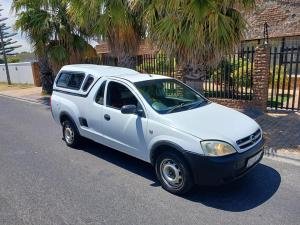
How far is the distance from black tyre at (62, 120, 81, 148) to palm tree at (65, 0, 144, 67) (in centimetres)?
393

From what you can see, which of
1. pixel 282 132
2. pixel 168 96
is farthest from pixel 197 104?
pixel 282 132

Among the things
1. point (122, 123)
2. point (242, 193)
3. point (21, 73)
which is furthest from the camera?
point (21, 73)

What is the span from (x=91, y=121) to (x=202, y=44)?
309cm

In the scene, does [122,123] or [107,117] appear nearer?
[122,123]

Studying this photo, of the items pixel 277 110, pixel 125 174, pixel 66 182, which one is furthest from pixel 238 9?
pixel 66 182

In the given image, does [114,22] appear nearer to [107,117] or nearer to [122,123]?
[107,117]

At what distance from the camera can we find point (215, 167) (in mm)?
3771

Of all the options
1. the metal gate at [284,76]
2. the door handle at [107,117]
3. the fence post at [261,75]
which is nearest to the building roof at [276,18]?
the metal gate at [284,76]

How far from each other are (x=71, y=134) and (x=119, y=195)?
2555 mm

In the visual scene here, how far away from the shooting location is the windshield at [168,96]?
15.3 ft

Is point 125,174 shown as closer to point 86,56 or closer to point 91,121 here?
point 91,121

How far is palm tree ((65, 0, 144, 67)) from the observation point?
8742mm

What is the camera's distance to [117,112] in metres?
4.98

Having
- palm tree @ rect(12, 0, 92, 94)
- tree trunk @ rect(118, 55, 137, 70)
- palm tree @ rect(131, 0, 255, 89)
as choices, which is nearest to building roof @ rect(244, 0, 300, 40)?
tree trunk @ rect(118, 55, 137, 70)
